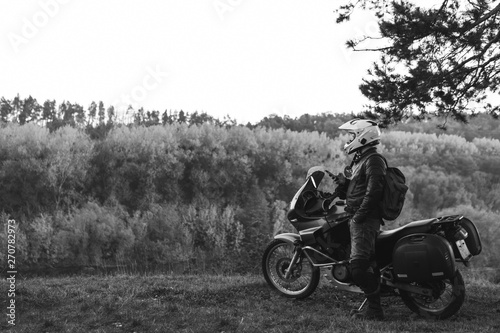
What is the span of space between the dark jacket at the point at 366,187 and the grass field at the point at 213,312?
55.2 inches

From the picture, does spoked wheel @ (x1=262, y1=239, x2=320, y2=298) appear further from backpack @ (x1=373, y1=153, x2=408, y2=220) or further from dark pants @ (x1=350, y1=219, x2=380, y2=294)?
backpack @ (x1=373, y1=153, x2=408, y2=220)

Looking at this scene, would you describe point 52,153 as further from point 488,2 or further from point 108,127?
point 488,2

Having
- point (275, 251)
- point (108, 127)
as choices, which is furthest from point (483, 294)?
point (108, 127)

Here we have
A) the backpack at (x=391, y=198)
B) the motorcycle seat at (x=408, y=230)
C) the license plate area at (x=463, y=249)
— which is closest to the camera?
the license plate area at (x=463, y=249)

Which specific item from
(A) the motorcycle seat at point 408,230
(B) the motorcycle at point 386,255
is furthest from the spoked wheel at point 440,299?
(A) the motorcycle seat at point 408,230

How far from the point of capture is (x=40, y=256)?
25328 millimetres

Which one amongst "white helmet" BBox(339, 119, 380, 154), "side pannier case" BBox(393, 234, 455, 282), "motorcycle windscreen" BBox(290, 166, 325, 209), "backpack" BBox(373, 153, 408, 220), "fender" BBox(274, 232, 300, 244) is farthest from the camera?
"fender" BBox(274, 232, 300, 244)

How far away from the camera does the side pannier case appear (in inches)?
233

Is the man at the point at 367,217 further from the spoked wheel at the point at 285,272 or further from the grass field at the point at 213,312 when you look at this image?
the spoked wheel at the point at 285,272

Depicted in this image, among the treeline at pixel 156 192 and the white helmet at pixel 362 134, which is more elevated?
the white helmet at pixel 362 134

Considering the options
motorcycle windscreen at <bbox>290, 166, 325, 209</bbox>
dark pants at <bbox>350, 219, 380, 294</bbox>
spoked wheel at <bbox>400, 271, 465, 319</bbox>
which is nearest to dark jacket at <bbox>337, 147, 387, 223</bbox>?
dark pants at <bbox>350, 219, 380, 294</bbox>

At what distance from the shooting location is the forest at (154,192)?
26672 mm

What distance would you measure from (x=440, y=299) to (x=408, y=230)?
1047 mm

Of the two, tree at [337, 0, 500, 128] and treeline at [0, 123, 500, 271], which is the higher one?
tree at [337, 0, 500, 128]
